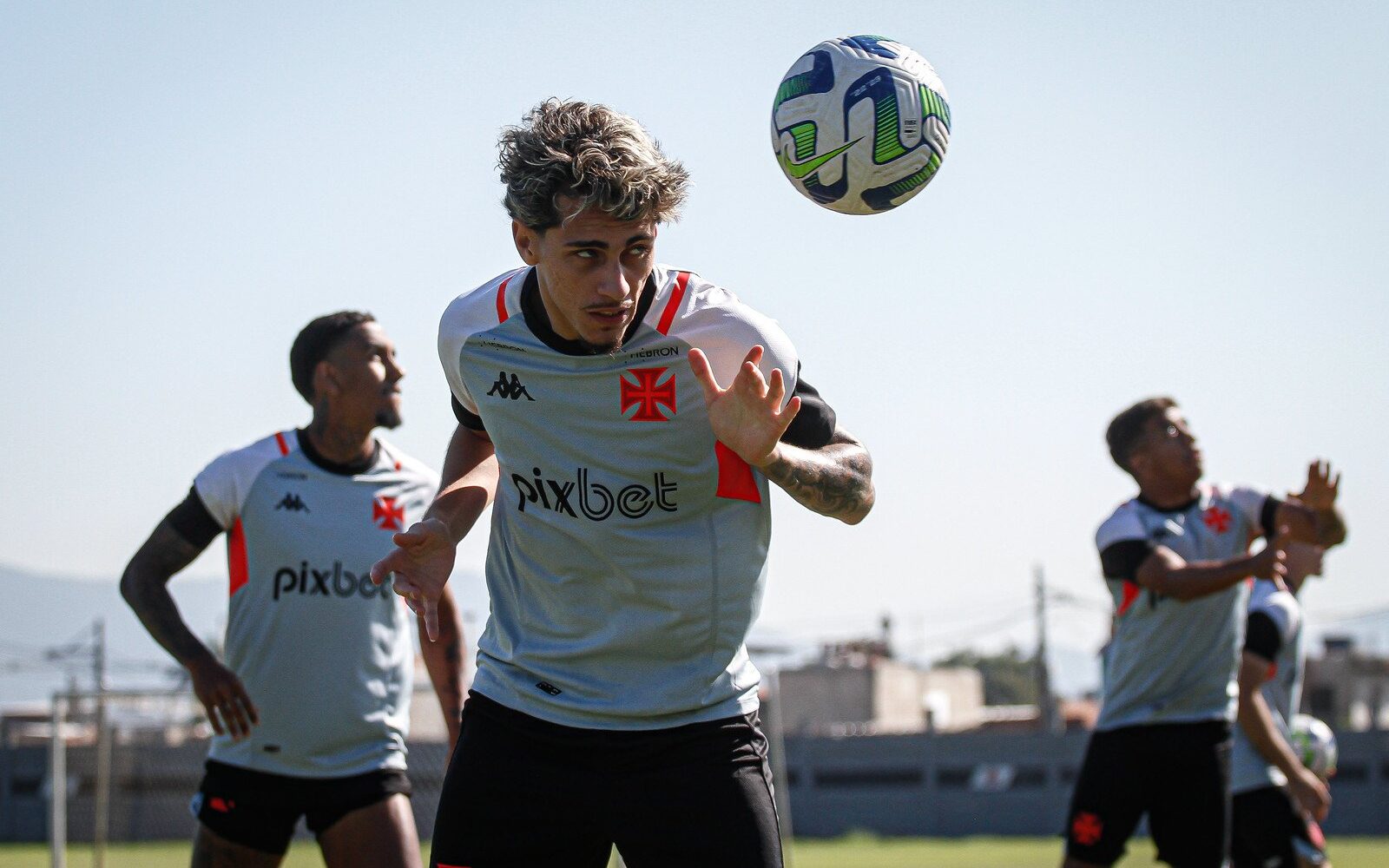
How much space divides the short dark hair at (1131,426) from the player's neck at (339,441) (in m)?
3.69

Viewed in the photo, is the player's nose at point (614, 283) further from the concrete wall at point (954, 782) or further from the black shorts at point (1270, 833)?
the concrete wall at point (954, 782)

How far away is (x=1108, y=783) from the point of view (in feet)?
25.2

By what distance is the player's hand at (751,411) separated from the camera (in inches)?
142

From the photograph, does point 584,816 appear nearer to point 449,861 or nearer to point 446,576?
point 449,861

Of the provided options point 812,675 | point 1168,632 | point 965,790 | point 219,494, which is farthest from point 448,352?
point 812,675

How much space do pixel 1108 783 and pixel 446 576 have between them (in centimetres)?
470

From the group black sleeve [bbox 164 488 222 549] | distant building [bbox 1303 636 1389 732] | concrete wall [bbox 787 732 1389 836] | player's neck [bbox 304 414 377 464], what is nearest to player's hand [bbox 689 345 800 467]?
player's neck [bbox 304 414 377 464]

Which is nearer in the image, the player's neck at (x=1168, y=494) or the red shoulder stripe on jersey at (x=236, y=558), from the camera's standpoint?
the red shoulder stripe on jersey at (x=236, y=558)

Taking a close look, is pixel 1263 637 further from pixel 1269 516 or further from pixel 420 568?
pixel 420 568

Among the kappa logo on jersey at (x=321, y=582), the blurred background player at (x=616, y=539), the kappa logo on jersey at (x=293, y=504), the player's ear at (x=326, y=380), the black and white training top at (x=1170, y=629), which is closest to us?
the blurred background player at (x=616, y=539)

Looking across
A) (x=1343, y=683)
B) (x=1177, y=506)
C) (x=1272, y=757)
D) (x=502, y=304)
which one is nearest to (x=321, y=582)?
(x=502, y=304)

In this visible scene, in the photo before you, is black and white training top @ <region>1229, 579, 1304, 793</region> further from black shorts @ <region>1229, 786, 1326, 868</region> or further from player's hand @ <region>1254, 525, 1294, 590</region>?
player's hand @ <region>1254, 525, 1294, 590</region>

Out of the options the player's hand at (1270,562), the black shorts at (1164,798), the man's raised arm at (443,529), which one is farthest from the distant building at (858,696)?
the man's raised arm at (443,529)

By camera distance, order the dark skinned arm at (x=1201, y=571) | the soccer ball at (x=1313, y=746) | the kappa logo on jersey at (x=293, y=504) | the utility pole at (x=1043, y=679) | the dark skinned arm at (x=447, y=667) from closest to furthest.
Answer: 1. the dark skinned arm at (x=447, y=667)
2. the kappa logo on jersey at (x=293, y=504)
3. the dark skinned arm at (x=1201, y=571)
4. the soccer ball at (x=1313, y=746)
5. the utility pole at (x=1043, y=679)
